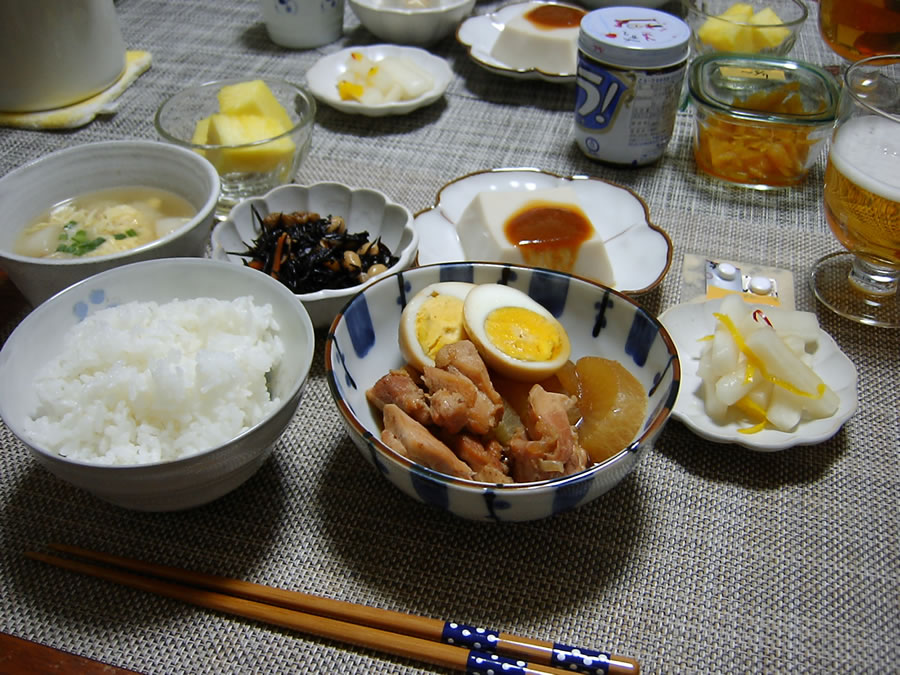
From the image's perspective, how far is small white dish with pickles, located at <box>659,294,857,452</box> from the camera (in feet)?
4.36

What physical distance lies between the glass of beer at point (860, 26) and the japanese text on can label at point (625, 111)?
2.66 feet

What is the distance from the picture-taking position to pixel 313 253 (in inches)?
66.5

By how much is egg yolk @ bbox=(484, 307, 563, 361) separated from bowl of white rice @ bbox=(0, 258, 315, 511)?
364 millimetres

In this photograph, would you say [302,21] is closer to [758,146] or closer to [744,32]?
[744,32]

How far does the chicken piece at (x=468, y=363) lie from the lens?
1231 millimetres

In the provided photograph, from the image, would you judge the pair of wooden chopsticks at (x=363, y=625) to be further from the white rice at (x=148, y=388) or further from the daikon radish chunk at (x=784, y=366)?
the daikon radish chunk at (x=784, y=366)

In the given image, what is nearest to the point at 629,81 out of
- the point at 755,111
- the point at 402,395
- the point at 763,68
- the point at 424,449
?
the point at 755,111

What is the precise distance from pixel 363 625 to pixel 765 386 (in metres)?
0.89

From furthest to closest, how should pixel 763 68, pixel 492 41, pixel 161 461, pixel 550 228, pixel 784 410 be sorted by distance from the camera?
pixel 492 41 < pixel 763 68 < pixel 550 228 < pixel 784 410 < pixel 161 461

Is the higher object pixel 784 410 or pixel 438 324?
pixel 438 324

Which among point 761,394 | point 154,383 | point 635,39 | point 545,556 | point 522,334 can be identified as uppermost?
point 635,39

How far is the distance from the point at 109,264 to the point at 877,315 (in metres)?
1.80

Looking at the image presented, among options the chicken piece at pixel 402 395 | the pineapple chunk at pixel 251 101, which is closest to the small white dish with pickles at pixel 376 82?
the pineapple chunk at pixel 251 101

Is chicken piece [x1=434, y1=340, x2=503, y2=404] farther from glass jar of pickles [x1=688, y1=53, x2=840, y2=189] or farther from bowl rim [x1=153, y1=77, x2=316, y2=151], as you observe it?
glass jar of pickles [x1=688, y1=53, x2=840, y2=189]
